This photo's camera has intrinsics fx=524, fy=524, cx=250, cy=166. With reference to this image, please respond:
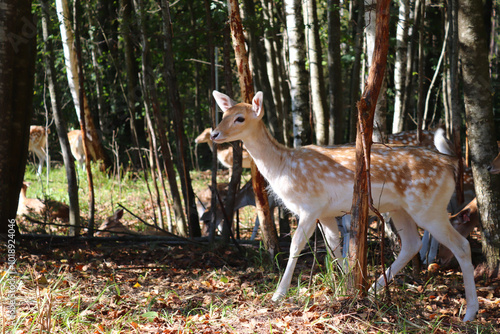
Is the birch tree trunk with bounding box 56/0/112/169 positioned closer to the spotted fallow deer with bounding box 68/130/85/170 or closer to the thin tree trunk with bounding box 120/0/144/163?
the thin tree trunk with bounding box 120/0/144/163

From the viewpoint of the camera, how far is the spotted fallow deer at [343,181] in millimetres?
4734

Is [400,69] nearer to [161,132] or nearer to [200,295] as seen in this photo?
[161,132]

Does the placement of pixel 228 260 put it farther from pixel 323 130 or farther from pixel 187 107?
pixel 187 107

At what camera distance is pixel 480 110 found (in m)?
5.34

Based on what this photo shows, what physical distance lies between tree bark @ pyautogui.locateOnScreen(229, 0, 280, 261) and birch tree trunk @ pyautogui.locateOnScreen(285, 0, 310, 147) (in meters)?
1.03

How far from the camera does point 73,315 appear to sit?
4.00 meters

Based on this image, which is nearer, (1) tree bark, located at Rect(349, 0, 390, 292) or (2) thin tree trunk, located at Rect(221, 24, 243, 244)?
(1) tree bark, located at Rect(349, 0, 390, 292)

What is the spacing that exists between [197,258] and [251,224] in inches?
134

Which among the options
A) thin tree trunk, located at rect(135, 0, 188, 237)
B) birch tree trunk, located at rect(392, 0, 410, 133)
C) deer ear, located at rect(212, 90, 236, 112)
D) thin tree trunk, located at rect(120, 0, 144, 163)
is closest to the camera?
deer ear, located at rect(212, 90, 236, 112)

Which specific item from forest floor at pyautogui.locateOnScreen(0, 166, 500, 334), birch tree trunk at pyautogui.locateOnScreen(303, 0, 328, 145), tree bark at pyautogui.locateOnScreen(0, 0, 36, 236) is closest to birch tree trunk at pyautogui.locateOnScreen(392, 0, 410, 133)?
birch tree trunk at pyautogui.locateOnScreen(303, 0, 328, 145)

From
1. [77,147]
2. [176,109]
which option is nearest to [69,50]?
[176,109]

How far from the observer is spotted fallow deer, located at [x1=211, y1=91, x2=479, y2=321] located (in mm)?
4734

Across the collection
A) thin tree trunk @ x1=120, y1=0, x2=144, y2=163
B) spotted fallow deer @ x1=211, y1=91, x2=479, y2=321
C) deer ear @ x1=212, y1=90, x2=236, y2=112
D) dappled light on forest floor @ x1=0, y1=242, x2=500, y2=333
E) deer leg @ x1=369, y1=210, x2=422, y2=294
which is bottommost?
dappled light on forest floor @ x1=0, y1=242, x2=500, y2=333

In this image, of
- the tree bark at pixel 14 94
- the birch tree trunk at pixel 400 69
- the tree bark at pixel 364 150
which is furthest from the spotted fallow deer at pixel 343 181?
the birch tree trunk at pixel 400 69
